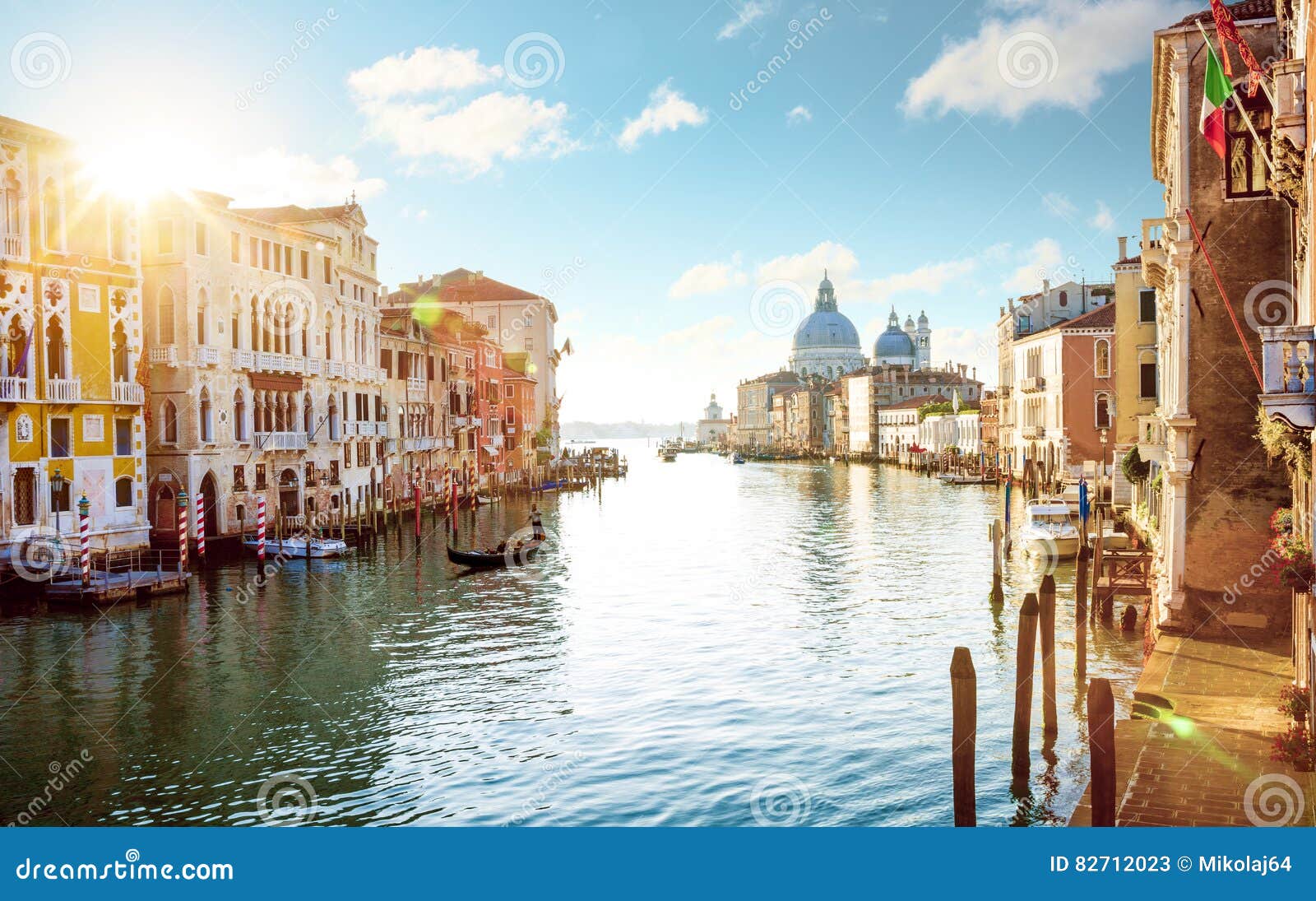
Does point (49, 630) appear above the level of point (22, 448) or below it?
below

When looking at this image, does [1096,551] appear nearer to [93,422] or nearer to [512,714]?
[512,714]

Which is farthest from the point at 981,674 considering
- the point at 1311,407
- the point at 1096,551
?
the point at 1311,407

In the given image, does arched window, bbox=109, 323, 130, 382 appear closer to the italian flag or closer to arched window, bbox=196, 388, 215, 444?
arched window, bbox=196, 388, 215, 444

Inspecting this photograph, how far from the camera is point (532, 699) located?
574 inches

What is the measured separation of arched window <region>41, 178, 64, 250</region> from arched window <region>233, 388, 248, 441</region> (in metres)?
7.61

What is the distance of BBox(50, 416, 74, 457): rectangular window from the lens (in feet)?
76.3

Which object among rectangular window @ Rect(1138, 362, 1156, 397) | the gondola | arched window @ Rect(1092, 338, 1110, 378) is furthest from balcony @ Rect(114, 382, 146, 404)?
arched window @ Rect(1092, 338, 1110, 378)

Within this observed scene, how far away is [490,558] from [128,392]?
9388mm

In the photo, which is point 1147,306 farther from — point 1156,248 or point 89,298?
point 89,298

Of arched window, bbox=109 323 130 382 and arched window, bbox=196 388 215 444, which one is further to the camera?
arched window, bbox=196 388 215 444

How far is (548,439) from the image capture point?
251 feet

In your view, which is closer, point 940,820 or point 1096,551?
point 940,820

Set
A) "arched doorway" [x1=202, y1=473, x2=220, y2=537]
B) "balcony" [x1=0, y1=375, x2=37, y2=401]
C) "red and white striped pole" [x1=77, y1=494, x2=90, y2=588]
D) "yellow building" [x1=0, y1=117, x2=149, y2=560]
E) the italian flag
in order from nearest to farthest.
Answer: the italian flag < "red and white striped pole" [x1=77, y1=494, x2=90, y2=588] < "balcony" [x1=0, y1=375, x2=37, y2=401] < "yellow building" [x1=0, y1=117, x2=149, y2=560] < "arched doorway" [x1=202, y1=473, x2=220, y2=537]

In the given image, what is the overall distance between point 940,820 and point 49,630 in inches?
610
